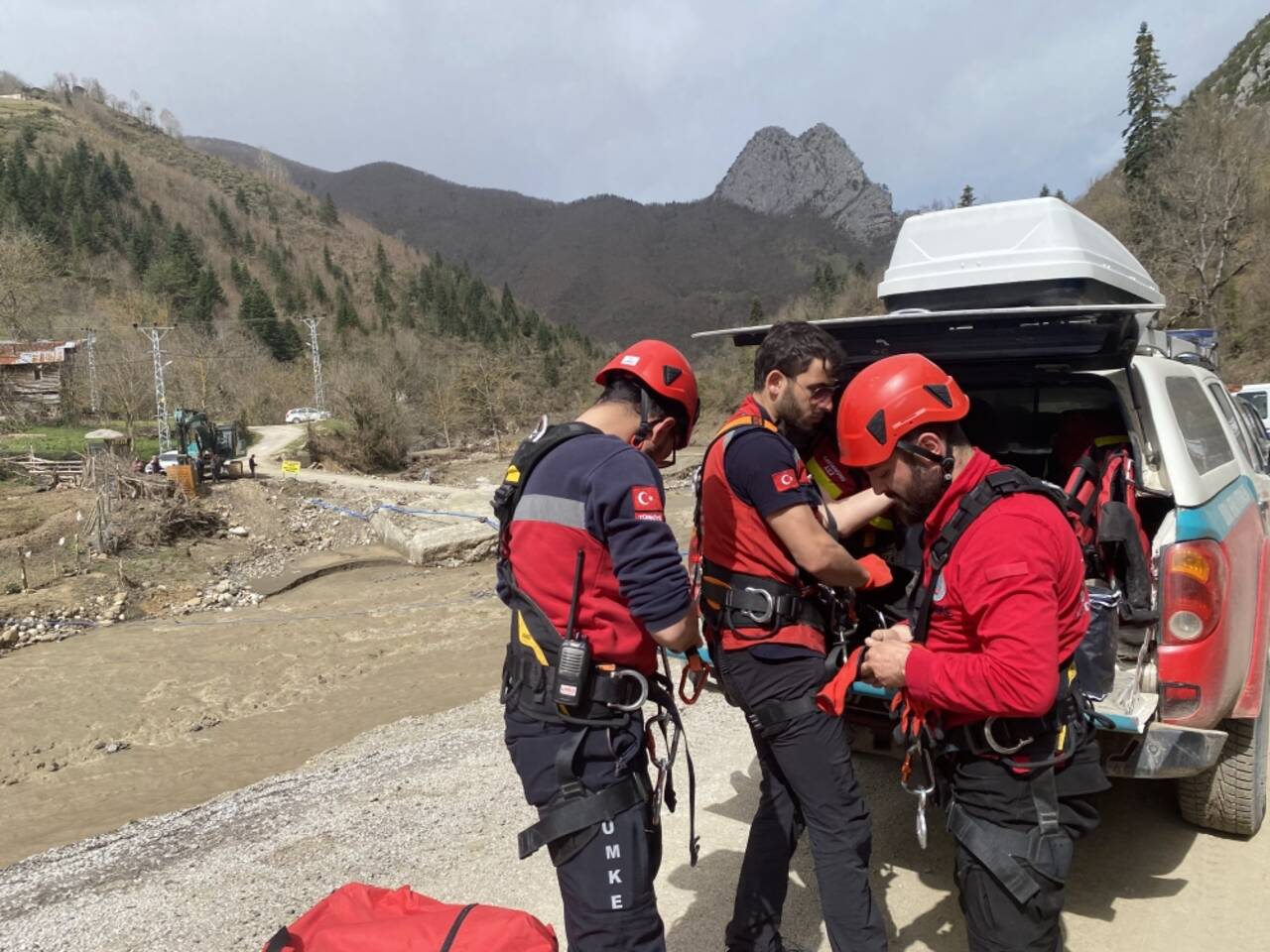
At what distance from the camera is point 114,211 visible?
3629 inches

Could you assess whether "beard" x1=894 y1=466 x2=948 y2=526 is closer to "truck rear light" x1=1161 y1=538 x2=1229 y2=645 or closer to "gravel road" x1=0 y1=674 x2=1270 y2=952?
"truck rear light" x1=1161 y1=538 x2=1229 y2=645

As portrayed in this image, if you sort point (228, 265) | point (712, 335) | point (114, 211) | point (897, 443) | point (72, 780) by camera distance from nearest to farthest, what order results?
point (897, 443), point (712, 335), point (72, 780), point (114, 211), point (228, 265)

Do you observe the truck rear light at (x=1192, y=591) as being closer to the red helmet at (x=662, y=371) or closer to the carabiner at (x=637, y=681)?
the red helmet at (x=662, y=371)

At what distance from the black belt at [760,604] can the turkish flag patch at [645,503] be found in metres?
0.67

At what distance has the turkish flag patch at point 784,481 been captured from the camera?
243cm

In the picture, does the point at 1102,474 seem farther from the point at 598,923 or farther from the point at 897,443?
the point at 598,923

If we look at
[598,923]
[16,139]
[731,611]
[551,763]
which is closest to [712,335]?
[731,611]

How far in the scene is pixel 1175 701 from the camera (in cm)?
291

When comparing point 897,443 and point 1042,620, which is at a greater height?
point 897,443

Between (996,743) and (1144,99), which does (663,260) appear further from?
(996,743)

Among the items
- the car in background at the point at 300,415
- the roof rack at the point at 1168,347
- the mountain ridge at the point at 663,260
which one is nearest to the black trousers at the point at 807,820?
the roof rack at the point at 1168,347

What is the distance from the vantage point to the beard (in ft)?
6.72

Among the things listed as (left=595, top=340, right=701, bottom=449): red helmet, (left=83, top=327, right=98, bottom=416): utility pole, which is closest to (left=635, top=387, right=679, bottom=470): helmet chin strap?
(left=595, top=340, right=701, bottom=449): red helmet

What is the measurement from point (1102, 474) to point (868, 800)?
1.92 meters
